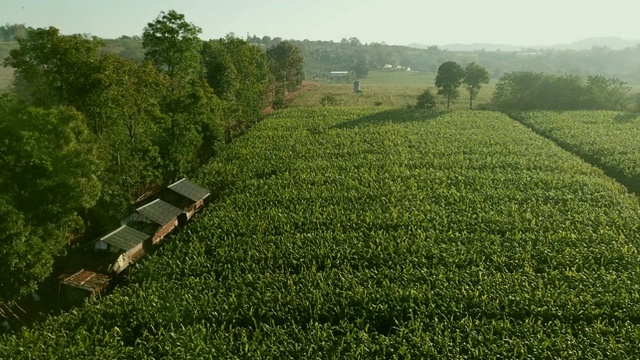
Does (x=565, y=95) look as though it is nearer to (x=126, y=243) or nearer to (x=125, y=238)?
(x=125, y=238)

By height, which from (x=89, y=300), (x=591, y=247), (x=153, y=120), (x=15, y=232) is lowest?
(x=89, y=300)

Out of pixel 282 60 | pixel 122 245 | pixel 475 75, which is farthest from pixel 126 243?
pixel 282 60

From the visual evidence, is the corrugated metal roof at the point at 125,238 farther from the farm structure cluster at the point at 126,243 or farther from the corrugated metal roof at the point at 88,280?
the corrugated metal roof at the point at 88,280

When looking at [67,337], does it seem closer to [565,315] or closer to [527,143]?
[565,315]

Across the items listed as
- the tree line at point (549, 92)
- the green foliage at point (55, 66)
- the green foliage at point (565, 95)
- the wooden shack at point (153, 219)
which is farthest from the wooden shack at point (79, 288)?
the green foliage at point (565, 95)

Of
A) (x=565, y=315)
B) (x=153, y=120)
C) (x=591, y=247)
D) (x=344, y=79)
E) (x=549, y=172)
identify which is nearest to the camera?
(x=565, y=315)

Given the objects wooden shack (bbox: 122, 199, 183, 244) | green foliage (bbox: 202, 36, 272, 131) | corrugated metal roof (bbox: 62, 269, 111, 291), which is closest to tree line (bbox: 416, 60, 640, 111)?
green foliage (bbox: 202, 36, 272, 131)

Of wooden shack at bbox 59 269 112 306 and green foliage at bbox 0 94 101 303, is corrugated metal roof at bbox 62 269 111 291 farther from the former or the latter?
green foliage at bbox 0 94 101 303

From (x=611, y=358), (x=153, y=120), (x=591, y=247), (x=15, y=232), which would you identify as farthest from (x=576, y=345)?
(x=153, y=120)
